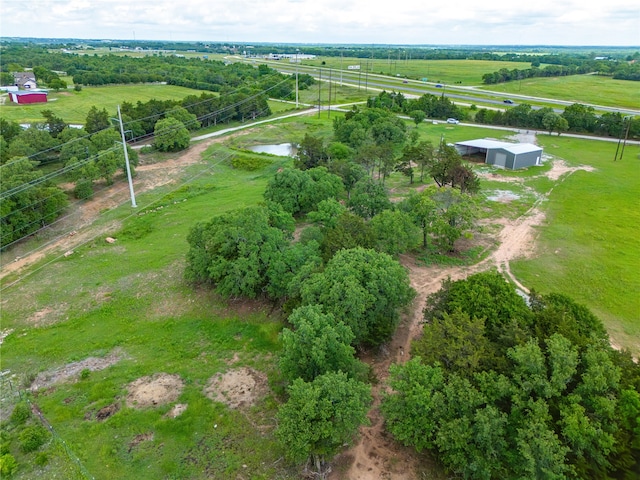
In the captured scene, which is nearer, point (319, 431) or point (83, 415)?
point (319, 431)

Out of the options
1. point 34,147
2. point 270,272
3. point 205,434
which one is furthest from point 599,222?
point 34,147

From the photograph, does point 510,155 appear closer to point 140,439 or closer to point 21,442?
point 140,439

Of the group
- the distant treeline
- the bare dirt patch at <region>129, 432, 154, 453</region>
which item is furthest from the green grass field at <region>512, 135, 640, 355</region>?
the bare dirt patch at <region>129, 432, 154, 453</region>

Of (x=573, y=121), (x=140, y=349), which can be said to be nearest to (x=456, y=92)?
(x=573, y=121)

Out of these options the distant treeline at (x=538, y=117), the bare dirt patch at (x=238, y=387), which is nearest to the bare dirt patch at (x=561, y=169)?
the distant treeline at (x=538, y=117)

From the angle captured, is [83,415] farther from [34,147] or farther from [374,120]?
[374,120]

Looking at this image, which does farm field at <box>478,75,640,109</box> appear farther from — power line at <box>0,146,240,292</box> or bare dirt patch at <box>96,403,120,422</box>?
bare dirt patch at <box>96,403,120,422</box>
